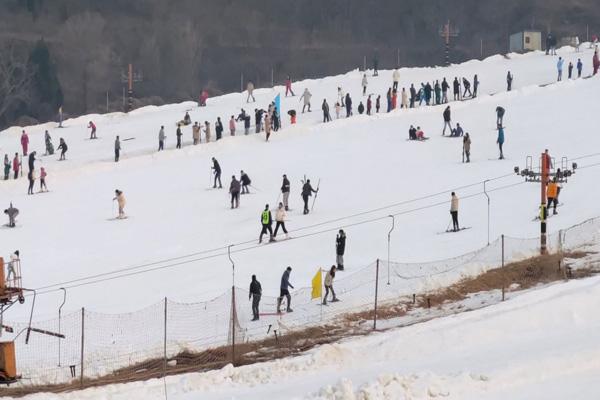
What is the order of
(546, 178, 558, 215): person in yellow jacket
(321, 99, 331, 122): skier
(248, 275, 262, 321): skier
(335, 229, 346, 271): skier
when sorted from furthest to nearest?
(321, 99, 331, 122): skier, (546, 178, 558, 215): person in yellow jacket, (335, 229, 346, 271): skier, (248, 275, 262, 321): skier

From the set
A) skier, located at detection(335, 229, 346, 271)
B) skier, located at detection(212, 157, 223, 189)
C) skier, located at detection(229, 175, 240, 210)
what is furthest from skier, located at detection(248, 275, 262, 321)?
skier, located at detection(212, 157, 223, 189)

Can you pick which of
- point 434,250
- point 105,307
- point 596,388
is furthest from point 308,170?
point 596,388

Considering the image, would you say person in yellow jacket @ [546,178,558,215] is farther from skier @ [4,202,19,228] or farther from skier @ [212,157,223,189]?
skier @ [4,202,19,228]

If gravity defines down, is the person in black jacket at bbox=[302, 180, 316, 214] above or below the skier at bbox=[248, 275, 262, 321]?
above

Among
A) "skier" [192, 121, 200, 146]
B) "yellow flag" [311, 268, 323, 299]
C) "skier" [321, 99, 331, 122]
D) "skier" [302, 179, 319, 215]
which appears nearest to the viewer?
"yellow flag" [311, 268, 323, 299]

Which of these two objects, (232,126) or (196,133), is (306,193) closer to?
(196,133)

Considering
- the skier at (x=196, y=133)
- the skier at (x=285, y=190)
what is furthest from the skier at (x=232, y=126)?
the skier at (x=285, y=190)

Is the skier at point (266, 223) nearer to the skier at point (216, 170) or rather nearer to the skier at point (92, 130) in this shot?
the skier at point (216, 170)

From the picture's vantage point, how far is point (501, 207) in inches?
1315

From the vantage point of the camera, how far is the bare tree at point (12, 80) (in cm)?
9756

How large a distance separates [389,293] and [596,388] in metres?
7.01

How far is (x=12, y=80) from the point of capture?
10019 cm

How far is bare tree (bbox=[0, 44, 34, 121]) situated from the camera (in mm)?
97562

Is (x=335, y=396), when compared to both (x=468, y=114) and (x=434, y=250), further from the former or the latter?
(x=468, y=114)
